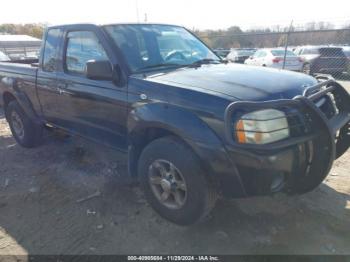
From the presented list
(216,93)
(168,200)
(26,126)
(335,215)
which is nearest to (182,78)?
(216,93)

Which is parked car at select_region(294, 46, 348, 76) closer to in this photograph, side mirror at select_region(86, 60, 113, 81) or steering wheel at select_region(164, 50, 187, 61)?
steering wheel at select_region(164, 50, 187, 61)

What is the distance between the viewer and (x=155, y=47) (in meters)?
3.51

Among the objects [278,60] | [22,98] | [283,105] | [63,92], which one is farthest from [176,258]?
[278,60]

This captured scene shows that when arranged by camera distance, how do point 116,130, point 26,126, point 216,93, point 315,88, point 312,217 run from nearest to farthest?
point 216,93, point 315,88, point 312,217, point 116,130, point 26,126

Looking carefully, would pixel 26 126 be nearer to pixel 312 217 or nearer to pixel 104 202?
pixel 104 202

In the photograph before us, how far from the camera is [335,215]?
3.10m

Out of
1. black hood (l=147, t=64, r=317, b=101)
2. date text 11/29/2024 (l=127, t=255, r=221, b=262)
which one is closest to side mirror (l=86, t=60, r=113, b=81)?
black hood (l=147, t=64, r=317, b=101)

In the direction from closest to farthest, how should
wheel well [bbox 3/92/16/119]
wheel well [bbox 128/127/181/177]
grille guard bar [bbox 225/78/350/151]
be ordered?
grille guard bar [bbox 225/78/350/151] → wheel well [bbox 128/127/181/177] → wheel well [bbox 3/92/16/119]

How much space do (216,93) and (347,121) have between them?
4.68ft

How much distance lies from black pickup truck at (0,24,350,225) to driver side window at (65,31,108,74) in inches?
0.5

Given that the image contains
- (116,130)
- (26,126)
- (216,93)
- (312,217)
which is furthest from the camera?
(26,126)

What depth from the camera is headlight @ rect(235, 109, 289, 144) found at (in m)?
2.38

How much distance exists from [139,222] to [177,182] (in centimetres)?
64

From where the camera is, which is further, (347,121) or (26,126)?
(26,126)
